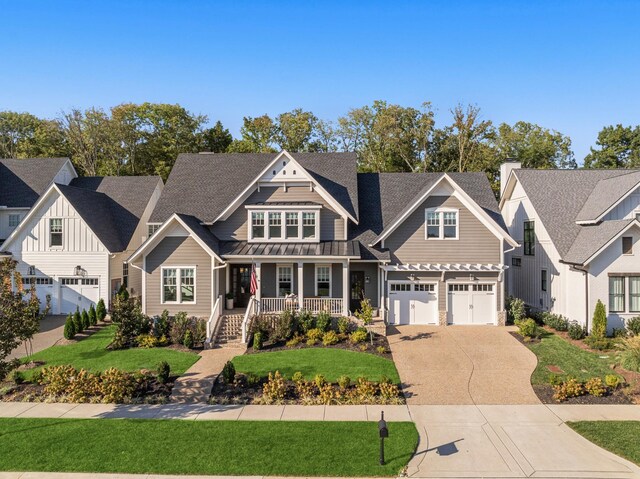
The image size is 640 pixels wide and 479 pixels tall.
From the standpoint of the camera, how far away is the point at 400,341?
19266 millimetres

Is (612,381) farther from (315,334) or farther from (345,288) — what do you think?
(345,288)

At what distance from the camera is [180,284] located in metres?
21.5

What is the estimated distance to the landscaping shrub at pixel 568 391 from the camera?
12992mm

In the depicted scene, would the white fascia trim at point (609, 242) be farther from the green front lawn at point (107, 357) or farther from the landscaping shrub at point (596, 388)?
the green front lawn at point (107, 357)

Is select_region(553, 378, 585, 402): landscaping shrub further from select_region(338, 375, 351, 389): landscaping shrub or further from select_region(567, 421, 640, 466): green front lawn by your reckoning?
select_region(338, 375, 351, 389): landscaping shrub

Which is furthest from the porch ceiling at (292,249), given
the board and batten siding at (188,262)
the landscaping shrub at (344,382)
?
the landscaping shrub at (344,382)

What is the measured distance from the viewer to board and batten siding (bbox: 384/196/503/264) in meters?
22.1

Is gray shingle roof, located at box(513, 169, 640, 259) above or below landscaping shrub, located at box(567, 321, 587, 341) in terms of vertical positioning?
above

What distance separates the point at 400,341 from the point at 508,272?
10215mm

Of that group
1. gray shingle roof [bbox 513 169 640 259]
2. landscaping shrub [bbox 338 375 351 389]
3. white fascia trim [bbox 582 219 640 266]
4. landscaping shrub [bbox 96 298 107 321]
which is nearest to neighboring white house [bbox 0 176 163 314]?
landscaping shrub [bbox 96 298 107 321]

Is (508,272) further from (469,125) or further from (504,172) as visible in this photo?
(469,125)

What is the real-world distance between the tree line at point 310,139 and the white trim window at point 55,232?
23.0 m

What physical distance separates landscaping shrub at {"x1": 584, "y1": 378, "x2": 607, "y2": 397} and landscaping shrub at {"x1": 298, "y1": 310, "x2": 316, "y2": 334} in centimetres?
1075

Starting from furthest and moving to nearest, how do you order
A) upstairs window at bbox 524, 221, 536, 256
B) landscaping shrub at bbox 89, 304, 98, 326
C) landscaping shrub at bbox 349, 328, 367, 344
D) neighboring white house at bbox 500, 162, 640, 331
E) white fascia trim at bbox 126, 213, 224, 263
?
upstairs window at bbox 524, 221, 536, 256 < landscaping shrub at bbox 89, 304, 98, 326 < white fascia trim at bbox 126, 213, 224, 263 < neighboring white house at bbox 500, 162, 640, 331 < landscaping shrub at bbox 349, 328, 367, 344
